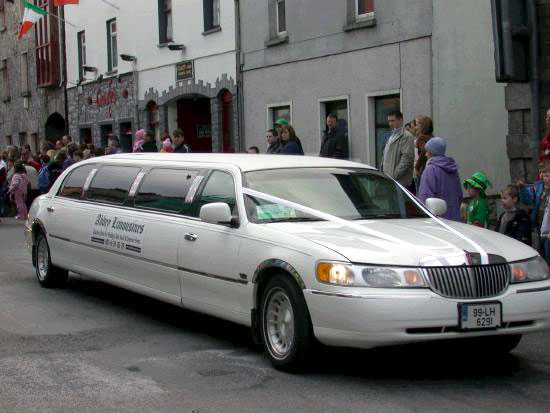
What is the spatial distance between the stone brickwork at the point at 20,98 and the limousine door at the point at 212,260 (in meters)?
27.6

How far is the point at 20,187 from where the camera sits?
24750 millimetres

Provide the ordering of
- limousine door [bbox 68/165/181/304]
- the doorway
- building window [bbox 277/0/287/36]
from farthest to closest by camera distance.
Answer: the doorway
building window [bbox 277/0/287/36]
limousine door [bbox 68/165/181/304]

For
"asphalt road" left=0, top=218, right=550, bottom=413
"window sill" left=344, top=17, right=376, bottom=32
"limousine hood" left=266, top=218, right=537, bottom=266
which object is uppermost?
"window sill" left=344, top=17, right=376, bottom=32

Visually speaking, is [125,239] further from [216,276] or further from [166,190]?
[216,276]

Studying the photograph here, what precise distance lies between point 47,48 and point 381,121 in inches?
791

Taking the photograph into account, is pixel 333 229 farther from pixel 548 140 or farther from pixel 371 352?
pixel 548 140

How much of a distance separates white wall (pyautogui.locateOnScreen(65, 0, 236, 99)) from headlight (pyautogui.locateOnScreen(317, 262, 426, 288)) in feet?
57.0

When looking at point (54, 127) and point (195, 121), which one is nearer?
point (195, 121)

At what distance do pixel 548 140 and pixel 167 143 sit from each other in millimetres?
9173

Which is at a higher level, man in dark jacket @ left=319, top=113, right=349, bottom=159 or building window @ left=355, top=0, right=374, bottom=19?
building window @ left=355, top=0, right=374, bottom=19

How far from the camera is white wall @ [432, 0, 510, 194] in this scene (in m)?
16.2

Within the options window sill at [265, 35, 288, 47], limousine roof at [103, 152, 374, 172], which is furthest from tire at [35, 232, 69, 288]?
window sill at [265, 35, 288, 47]

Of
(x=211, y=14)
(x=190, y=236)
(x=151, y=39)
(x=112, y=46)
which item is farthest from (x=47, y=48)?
(x=190, y=236)

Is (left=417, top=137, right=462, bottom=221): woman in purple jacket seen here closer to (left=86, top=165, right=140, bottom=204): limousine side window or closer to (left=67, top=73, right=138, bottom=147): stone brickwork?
(left=86, top=165, right=140, bottom=204): limousine side window
